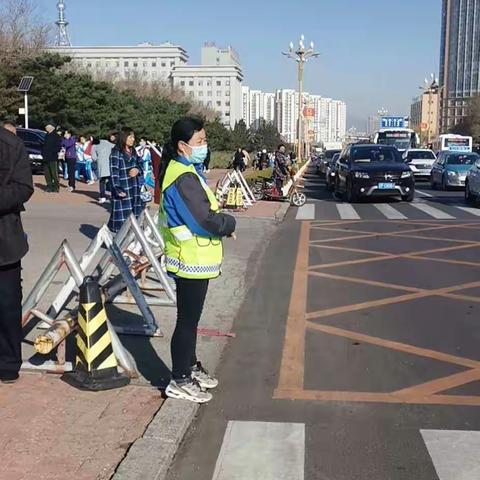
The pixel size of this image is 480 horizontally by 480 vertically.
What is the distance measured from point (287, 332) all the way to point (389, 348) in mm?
1001

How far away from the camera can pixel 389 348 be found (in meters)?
5.98

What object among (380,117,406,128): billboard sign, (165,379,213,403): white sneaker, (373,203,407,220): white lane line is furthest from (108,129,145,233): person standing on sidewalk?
(380,117,406,128): billboard sign

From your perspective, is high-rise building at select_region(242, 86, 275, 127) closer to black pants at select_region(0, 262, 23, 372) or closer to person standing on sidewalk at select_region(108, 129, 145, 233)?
person standing on sidewalk at select_region(108, 129, 145, 233)

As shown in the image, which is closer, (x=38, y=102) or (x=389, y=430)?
(x=389, y=430)

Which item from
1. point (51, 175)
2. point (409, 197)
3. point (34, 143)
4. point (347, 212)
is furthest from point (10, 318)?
point (34, 143)

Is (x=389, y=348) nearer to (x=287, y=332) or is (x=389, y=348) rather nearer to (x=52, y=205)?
(x=287, y=332)

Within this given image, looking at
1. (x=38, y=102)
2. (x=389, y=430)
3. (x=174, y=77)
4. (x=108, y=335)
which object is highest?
(x=174, y=77)

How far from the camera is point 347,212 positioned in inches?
713

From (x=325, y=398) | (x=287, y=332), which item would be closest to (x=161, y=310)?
(x=287, y=332)

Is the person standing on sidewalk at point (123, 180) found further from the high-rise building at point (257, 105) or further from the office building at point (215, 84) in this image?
the high-rise building at point (257, 105)

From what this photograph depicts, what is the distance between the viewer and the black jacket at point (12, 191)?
4625 millimetres

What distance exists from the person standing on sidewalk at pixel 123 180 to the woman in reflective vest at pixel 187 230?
4721mm

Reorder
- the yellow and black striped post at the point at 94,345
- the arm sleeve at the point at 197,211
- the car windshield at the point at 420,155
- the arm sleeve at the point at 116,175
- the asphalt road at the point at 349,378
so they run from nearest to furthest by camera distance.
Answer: the asphalt road at the point at 349,378, the arm sleeve at the point at 197,211, the yellow and black striped post at the point at 94,345, the arm sleeve at the point at 116,175, the car windshield at the point at 420,155

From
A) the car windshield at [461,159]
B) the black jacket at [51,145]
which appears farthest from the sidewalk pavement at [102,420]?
the car windshield at [461,159]
